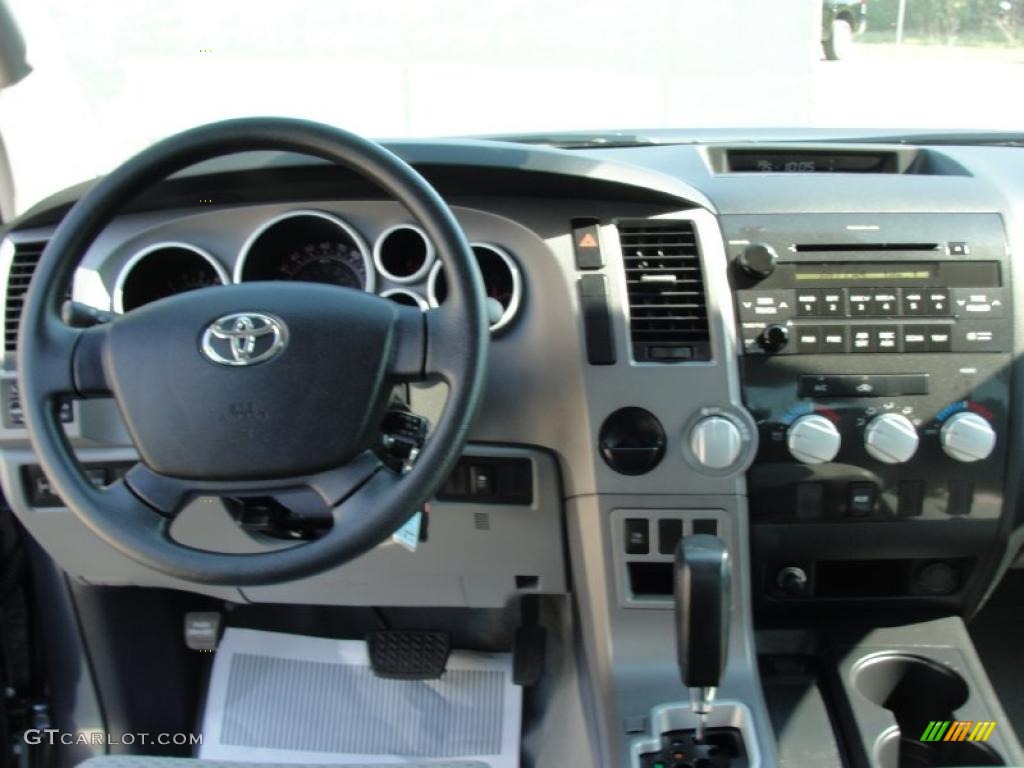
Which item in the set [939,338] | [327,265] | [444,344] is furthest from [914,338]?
[327,265]

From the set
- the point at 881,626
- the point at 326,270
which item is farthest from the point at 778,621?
the point at 326,270

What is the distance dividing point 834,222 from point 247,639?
5.54 ft

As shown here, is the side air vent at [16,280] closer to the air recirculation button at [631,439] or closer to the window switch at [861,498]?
the air recirculation button at [631,439]

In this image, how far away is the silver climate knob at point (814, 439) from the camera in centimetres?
162

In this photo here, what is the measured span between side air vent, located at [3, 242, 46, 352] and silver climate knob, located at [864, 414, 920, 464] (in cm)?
153

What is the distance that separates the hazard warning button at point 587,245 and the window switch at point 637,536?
46 centimetres

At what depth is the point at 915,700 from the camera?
191 centimetres

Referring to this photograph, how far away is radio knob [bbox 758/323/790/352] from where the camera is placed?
1.62 m

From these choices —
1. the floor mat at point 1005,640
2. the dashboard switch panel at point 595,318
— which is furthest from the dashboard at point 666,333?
the floor mat at point 1005,640

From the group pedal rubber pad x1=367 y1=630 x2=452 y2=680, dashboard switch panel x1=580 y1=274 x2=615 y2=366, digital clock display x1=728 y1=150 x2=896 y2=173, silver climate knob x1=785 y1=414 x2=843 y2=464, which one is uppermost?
digital clock display x1=728 y1=150 x2=896 y2=173

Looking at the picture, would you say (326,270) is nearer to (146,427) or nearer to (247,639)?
(146,427)


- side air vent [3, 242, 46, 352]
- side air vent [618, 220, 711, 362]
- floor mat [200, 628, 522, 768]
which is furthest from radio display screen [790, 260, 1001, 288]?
side air vent [3, 242, 46, 352]

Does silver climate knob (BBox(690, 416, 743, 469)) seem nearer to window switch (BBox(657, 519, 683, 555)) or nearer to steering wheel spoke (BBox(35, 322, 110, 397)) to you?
window switch (BBox(657, 519, 683, 555))

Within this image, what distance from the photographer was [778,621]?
74.6 inches
